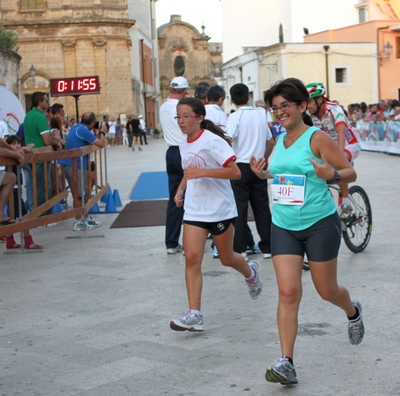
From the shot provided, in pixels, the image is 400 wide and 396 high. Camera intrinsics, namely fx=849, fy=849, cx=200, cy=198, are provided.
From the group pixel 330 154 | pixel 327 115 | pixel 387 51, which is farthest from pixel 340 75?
pixel 330 154

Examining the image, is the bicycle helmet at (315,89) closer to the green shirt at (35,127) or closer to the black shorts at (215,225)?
the black shorts at (215,225)

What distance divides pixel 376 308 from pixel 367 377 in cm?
178

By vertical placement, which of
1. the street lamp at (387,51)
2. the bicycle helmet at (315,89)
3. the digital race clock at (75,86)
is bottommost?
the bicycle helmet at (315,89)

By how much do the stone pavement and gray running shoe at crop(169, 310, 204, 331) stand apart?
7 cm

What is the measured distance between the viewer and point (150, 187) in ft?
59.8

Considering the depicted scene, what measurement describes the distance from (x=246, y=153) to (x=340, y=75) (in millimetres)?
47821

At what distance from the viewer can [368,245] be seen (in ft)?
31.5

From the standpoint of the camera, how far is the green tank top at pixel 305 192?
489cm

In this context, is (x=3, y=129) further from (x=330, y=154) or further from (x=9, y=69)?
(x=9, y=69)

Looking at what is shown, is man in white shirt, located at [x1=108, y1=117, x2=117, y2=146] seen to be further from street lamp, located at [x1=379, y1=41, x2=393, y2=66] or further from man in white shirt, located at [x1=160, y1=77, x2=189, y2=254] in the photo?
man in white shirt, located at [x1=160, y1=77, x2=189, y2=254]

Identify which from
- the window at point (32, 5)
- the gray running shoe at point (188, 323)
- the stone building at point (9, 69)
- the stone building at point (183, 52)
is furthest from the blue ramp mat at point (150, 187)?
the stone building at point (183, 52)

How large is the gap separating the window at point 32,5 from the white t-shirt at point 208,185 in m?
48.4

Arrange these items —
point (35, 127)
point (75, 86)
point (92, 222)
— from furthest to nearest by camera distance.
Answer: point (75, 86), point (35, 127), point (92, 222)

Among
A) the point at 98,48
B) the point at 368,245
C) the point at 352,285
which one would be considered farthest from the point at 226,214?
the point at 98,48
